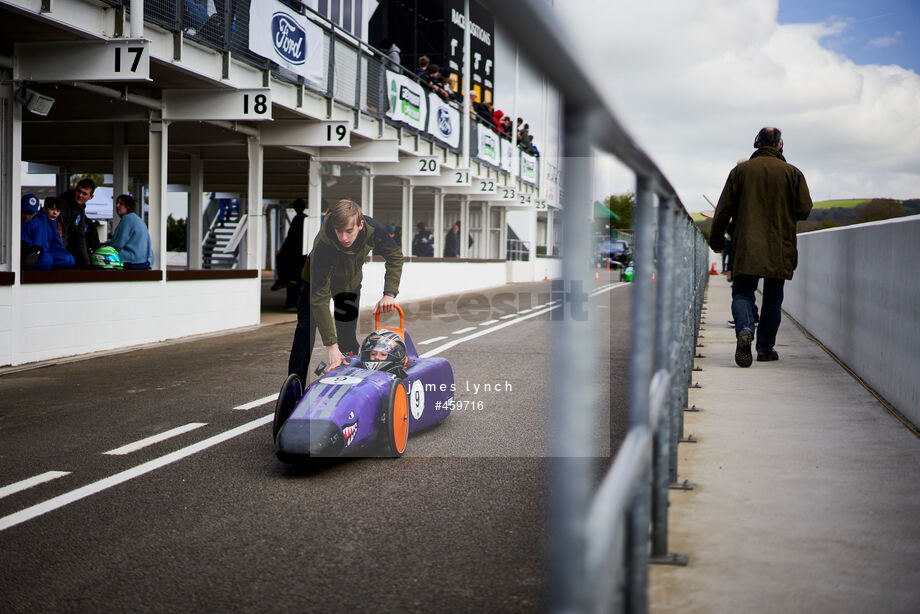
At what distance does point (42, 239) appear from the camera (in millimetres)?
11891

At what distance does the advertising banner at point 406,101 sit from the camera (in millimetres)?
21547

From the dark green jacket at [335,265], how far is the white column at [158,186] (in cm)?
909

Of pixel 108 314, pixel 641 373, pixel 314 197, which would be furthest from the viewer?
pixel 314 197

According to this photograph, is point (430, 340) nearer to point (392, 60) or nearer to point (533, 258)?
point (392, 60)

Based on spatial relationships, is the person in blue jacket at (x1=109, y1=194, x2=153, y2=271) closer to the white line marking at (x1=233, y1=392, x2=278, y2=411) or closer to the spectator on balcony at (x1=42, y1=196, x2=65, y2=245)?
the spectator on balcony at (x1=42, y1=196, x2=65, y2=245)

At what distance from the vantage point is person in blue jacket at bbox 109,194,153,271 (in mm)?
13578

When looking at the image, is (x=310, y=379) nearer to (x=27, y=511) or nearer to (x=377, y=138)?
(x=27, y=511)

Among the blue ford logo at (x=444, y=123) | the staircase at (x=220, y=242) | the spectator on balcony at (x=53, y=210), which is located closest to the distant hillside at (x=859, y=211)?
the spectator on balcony at (x=53, y=210)

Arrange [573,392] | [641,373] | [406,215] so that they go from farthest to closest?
[406,215], [641,373], [573,392]

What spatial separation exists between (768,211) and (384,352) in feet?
14.3

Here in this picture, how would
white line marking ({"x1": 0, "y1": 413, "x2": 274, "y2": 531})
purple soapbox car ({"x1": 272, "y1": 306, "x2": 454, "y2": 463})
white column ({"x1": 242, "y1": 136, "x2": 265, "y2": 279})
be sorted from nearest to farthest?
white line marking ({"x1": 0, "y1": 413, "x2": 274, "y2": 531})
purple soapbox car ({"x1": 272, "y1": 306, "x2": 454, "y2": 463})
white column ({"x1": 242, "y1": 136, "x2": 265, "y2": 279})

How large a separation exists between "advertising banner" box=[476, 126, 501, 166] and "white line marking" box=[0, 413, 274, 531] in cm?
2679

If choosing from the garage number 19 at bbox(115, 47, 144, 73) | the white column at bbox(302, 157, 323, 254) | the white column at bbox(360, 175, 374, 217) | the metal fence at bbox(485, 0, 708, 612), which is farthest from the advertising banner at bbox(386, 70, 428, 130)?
the metal fence at bbox(485, 0, 708, 612)

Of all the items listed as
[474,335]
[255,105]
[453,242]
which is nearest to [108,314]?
[255,105]
